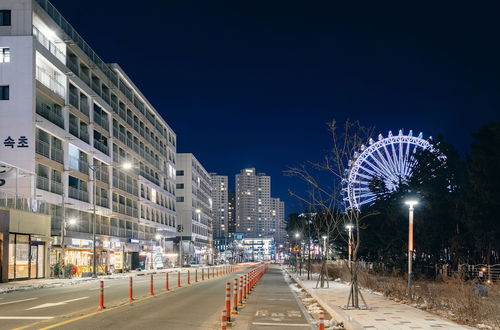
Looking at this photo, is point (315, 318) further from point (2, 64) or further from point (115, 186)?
point (115, 186)

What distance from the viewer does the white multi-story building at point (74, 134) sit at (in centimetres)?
4603

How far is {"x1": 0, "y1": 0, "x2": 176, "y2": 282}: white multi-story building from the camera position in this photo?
4603 centimetres

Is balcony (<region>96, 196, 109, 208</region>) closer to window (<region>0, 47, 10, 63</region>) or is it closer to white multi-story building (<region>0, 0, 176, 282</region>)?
white multi-story building (<region>0, 0, 176, 282</region>)

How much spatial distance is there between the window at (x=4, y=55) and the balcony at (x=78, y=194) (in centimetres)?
1293

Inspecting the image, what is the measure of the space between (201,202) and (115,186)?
240 ft

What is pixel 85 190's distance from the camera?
2312 inches

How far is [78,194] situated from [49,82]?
445 inches

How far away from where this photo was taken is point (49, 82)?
50.4 m

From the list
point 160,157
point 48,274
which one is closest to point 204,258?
point 160,157

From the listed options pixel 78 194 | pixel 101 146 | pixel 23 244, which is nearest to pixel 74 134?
pixel 78 194

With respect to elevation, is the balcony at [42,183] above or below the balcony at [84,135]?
below

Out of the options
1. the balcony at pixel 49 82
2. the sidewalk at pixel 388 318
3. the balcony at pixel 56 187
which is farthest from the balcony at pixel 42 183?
the sidewalk at pixel 388 318

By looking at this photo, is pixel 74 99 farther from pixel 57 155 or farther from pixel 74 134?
pixel 57 155

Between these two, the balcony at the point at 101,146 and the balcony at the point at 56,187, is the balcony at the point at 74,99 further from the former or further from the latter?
the balcony at the point at 56,187
